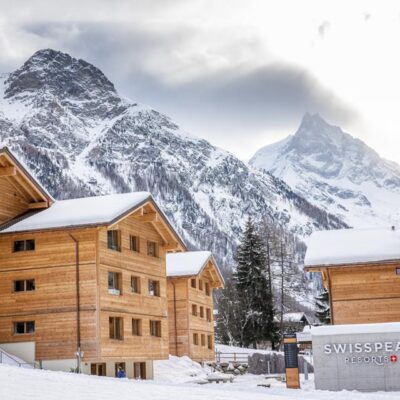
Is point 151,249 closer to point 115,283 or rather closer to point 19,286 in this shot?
point 115,283

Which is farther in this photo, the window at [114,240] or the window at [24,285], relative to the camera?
the window at [114,240]

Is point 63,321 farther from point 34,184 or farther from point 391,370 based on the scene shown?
point 391,370

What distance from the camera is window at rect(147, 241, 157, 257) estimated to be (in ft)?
151

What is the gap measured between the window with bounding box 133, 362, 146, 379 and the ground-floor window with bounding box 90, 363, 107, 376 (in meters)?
3.11

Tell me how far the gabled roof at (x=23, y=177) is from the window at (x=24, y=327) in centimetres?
713

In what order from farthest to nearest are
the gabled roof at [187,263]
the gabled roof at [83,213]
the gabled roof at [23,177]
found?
the gabled roof at [187,263] < the gabled roof at [23,177] < the gabled roof at [83,213]

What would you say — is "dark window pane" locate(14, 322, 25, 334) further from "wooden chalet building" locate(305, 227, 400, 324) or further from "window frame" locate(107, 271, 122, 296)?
"wooden chalet building" locate(305, 227, 400, 324)

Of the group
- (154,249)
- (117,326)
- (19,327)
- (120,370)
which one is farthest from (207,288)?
(19,327)

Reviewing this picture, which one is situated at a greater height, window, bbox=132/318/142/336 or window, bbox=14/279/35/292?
window, bbox=14/279/35/292

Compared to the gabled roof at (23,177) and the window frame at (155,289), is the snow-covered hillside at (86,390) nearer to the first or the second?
the gabled roof at (23,177)

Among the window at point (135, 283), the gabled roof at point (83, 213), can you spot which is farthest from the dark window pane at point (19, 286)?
the window at point (135, 283)

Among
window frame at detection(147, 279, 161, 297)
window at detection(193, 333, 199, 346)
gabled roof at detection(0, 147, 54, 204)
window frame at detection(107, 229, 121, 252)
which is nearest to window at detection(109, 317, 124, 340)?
window frame at detection(107, 229, 121, 252)

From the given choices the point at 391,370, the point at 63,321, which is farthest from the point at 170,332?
the point at 391,370

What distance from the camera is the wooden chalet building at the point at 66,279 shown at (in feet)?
125
